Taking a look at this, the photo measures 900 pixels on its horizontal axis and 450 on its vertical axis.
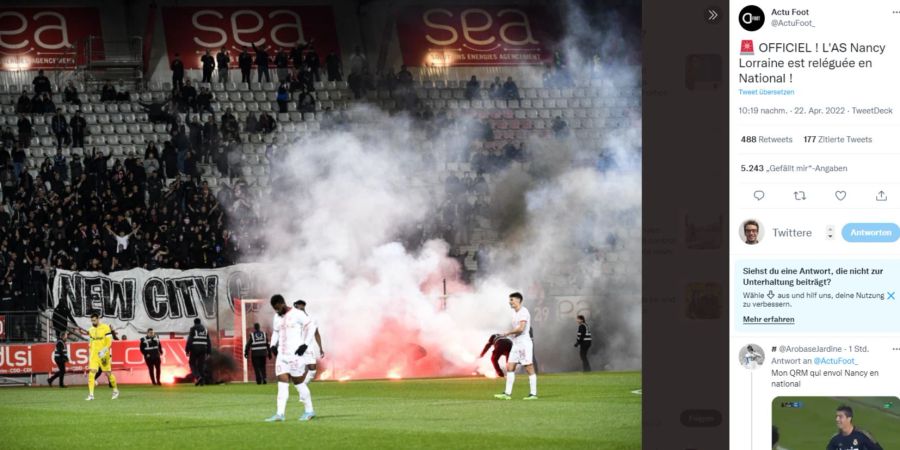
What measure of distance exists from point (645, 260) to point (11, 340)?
2689cm

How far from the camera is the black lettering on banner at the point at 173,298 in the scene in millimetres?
27859

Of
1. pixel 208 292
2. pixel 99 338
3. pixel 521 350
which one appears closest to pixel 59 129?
pixel 208 292

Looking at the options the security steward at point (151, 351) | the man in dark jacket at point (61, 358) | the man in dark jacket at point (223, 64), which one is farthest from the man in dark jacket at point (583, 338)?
the man in dark jacket at point (223, 64)

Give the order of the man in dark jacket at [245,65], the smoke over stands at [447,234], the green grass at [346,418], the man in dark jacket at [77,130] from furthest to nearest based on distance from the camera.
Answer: the man in dark jacket at [245,65] < the man in dark jacket at [77,130] < the smoke over stands at [447,234] < the green grass at [346,418]

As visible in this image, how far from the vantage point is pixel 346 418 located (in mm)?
16750

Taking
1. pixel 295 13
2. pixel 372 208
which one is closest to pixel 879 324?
pixel 372 208

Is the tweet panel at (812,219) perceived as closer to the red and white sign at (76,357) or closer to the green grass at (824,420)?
the green grass at (824,420)

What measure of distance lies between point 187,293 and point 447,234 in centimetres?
805

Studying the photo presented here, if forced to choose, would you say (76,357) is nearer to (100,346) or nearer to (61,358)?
(61,358)

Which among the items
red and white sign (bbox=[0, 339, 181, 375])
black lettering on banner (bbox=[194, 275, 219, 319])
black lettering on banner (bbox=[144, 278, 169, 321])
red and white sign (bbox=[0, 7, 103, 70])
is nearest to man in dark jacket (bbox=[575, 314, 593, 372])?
black lettering on banner (bbox=[194, 275, 219, 319])

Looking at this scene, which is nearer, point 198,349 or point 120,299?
point 198,349

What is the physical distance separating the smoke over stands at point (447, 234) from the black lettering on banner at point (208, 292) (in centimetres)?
113

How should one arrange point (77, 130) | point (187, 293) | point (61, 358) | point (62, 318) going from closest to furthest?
point (62, 318) → point (61, 358) → point (187, 293) → point (77, 130)

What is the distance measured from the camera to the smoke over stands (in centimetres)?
3039
